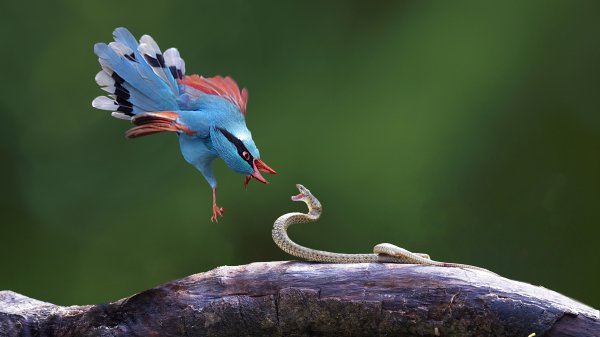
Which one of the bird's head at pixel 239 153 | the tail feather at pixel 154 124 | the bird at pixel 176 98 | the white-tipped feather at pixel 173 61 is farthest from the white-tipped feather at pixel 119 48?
the bird's head at pixel 239 153

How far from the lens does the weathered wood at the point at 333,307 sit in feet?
8.06

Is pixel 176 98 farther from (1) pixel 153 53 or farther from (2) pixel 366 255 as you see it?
(2) pixel 366 255

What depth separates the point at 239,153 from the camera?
250 cm

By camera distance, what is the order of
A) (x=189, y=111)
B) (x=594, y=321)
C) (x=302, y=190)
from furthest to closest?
(x=302, y=190) → (x=189, y=111) → (x=594, y=321)

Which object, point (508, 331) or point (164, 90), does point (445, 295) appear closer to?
point (508, 331)

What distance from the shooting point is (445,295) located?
8.17 ft

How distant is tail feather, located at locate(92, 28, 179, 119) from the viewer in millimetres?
Result: 2639

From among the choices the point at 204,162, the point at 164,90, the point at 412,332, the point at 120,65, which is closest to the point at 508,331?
the point at 412,332

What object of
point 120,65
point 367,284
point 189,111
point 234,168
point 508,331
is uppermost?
point 120,65

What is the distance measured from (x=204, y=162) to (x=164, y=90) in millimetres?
278

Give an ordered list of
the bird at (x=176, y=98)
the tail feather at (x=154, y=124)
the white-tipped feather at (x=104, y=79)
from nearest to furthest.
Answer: the tail feather at (x=154, y=124) → the bird at (x=176, y=98) → the white-tipped feather at (x=104, y=79)

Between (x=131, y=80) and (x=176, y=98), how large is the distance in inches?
6.3

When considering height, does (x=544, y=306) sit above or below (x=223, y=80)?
below

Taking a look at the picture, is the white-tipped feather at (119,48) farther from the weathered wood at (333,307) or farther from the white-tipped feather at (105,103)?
the weathered wood at (333,307)
